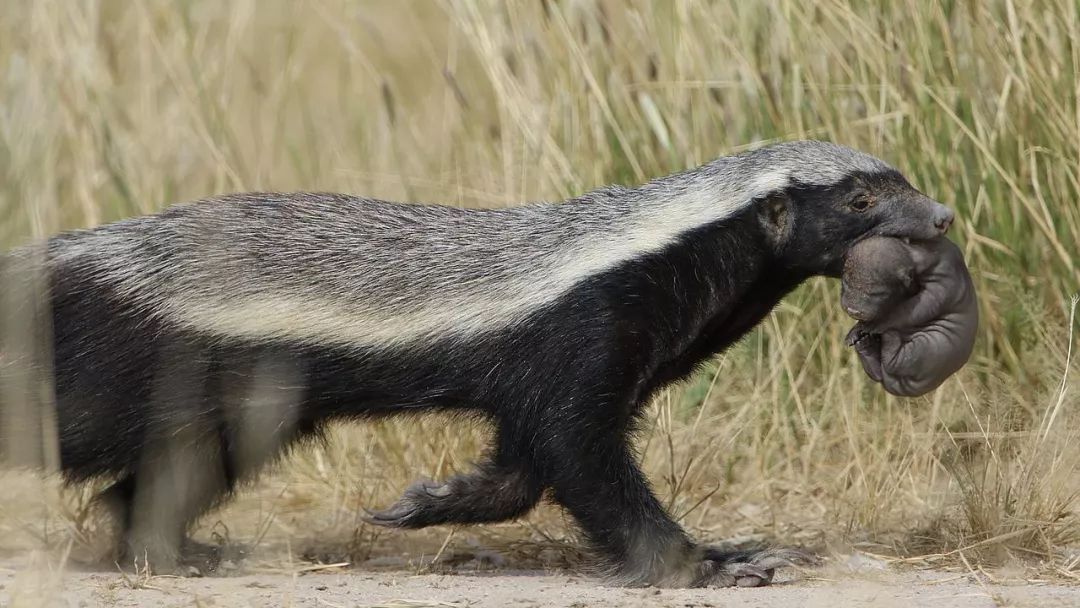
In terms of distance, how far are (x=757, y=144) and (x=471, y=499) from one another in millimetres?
2113

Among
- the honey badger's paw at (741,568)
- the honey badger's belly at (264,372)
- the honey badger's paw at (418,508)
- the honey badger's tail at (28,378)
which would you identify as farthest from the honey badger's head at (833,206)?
the honey badger's tail at (28,378)

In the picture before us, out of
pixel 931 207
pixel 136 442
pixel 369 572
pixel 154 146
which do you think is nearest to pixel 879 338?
pixel 931 207

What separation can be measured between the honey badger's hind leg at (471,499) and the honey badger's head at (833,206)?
1.13m

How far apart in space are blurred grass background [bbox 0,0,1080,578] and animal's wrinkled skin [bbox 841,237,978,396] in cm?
54

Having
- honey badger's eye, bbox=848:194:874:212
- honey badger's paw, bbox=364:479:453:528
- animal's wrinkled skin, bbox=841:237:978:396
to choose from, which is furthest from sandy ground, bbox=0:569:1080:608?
honey badger's eye, bbox=848:194:874:212

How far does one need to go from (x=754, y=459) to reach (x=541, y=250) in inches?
71.5

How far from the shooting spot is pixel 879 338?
15.8 ft

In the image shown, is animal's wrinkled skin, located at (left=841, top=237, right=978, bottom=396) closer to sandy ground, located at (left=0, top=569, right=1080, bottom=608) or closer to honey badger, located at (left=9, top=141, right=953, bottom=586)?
honey badger, located at (left=9, top=141, right=953, bottom=586)

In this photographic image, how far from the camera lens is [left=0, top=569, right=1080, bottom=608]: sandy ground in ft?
13.4

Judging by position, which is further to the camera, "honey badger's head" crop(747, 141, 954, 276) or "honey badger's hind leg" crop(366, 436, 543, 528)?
"honey badger's hind leg" crop(366, 436, 543, 528)

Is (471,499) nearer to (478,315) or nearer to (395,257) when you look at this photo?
(478,315)

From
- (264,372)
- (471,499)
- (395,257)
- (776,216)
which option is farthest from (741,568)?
(264,372)

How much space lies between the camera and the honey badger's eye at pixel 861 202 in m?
4.57

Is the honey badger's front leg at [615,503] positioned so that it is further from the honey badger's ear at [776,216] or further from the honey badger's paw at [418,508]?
the honey badger's ear at [776,216]
